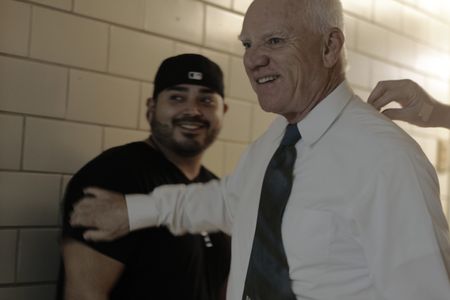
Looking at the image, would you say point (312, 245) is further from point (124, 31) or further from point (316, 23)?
point (124, 31)

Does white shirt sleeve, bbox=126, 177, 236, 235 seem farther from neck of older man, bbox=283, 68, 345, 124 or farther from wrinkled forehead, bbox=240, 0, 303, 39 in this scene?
wrinkled forehead, bbox=240, 0, 303, 39

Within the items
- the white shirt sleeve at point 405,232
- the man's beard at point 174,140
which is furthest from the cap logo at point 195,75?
the white shirt sleeve at point 405,232

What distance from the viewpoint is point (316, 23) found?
3.46 ft

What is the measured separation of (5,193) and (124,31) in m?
0.53

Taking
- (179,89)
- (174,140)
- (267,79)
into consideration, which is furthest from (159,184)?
(267,79)

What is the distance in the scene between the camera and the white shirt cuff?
118 cm

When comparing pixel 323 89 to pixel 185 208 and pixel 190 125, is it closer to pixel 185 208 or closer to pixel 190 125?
pixel 185 208

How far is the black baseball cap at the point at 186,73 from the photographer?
1490mm

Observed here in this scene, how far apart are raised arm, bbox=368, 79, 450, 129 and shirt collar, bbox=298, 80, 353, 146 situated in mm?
129

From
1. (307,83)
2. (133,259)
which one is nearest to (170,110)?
(133,259)

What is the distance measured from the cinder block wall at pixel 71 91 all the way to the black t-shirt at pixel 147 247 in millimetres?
143

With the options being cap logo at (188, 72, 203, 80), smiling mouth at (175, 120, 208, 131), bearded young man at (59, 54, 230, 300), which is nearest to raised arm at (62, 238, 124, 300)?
bearded young man at (59, 54, 230, 300)

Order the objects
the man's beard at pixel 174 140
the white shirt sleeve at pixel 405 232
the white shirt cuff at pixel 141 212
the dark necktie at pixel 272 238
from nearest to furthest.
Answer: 1. the white shirt sleeve at pixel 405 232
2. the dark necktie at pixel 272 238
3. the white shirt cuff at pixel 141 212
4. the man's beard at pixel 174 140

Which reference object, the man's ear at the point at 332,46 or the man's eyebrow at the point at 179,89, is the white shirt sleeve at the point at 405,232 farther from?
the man's eyebrow at the point at 179,89
